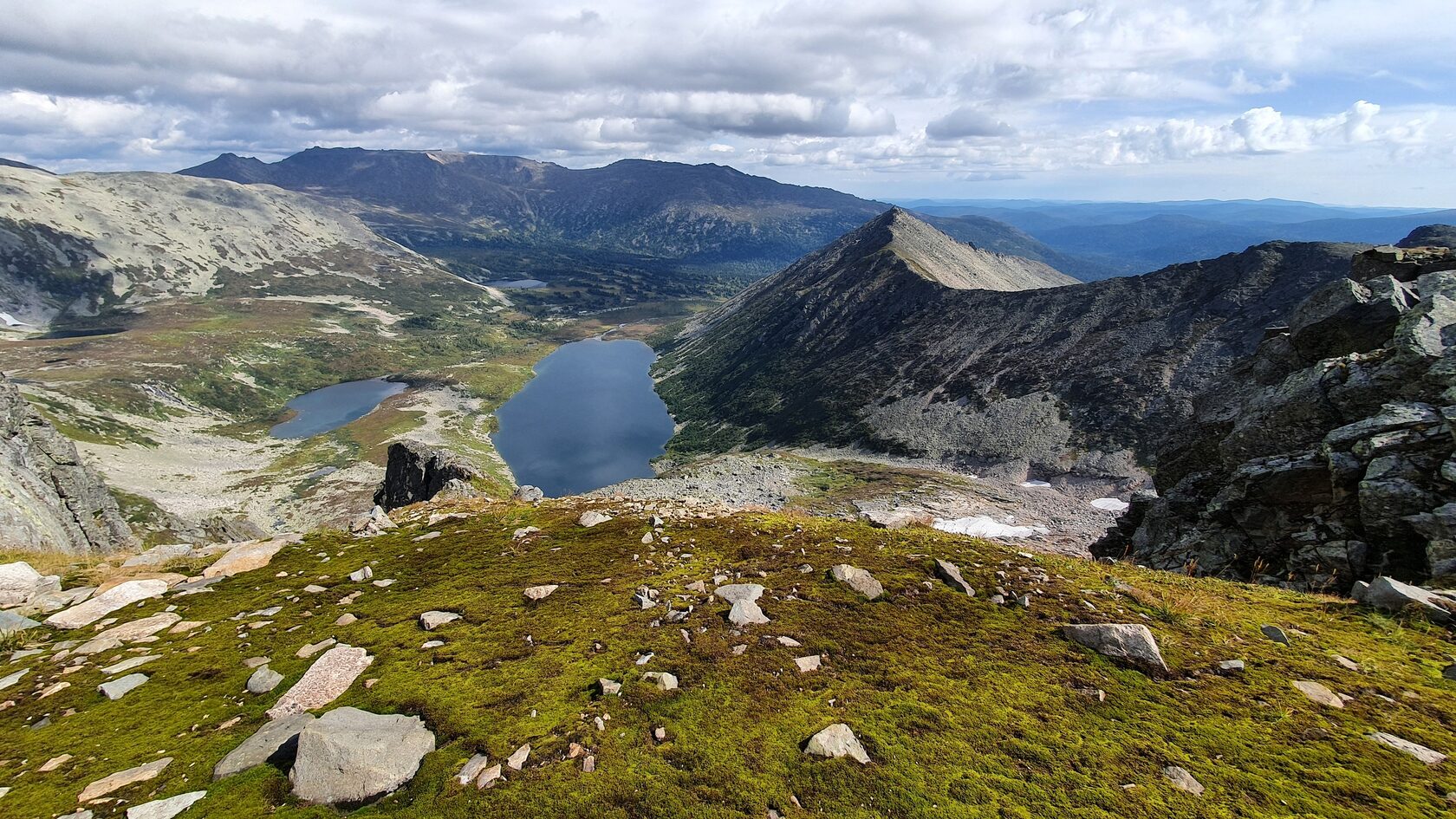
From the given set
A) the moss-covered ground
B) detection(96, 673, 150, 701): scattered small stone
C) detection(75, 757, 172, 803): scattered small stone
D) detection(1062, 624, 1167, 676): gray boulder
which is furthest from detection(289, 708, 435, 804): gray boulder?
detection(1062, 624, 1167, 676): gray boulder

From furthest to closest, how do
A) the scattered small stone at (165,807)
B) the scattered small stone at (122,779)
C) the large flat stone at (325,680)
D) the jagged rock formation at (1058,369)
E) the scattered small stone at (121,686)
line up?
the jagged rock formation at (1058,369), the scattered small stone at (121,686), the large flat stone at (325,680), the scattered small stone at (122,779), the scattered small stone at (165,807)

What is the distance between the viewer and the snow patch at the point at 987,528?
85688 mm

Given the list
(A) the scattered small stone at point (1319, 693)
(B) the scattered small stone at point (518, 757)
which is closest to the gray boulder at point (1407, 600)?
(A) the scattered small stone at point (1319, 693)

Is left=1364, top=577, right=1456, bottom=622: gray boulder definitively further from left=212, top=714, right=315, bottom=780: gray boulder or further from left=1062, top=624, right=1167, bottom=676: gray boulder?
left=212, top=714, right=315, bottom=780: gray boulder

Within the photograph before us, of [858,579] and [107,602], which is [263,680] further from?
[858,579]

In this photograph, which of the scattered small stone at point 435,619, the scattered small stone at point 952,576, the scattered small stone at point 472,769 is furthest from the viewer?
the scattered small stone at point 952,576

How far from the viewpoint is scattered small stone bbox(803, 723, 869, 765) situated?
931 centimetres

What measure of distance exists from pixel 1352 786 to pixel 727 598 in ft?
35.6

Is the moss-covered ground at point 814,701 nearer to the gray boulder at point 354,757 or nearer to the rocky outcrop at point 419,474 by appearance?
the gray boulder at point 354,757

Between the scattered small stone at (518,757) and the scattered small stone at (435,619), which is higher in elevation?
the scattered small stone at (518,757)

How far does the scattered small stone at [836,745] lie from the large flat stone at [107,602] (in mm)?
17519

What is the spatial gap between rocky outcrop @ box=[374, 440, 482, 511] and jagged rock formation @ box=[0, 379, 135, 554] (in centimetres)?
1812

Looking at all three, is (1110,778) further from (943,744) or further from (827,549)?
(827,549)

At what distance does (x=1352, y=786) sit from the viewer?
816 centimetres
